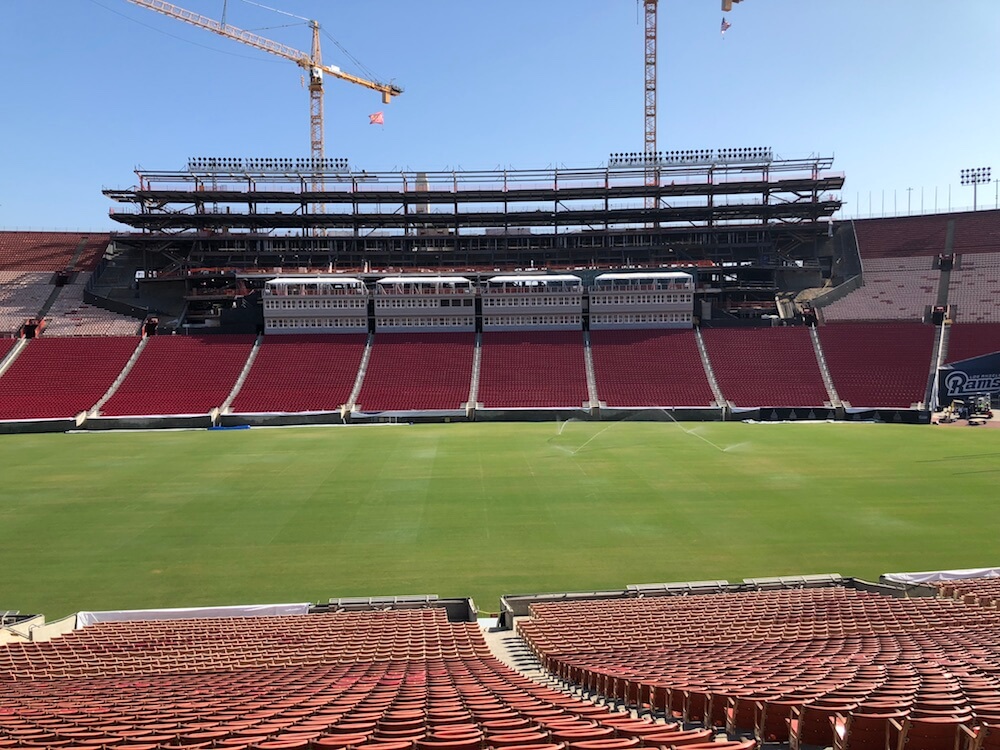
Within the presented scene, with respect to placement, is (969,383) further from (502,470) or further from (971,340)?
(502,470)

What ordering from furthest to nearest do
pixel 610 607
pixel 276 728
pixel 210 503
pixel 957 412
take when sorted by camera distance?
pixel 957 412 → pixel 210 503 → pixel 610 607 → pixel 276 728

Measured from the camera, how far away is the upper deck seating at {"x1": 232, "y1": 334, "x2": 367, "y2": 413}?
55.3 metres

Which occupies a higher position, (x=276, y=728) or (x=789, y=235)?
(x=789, y=235)

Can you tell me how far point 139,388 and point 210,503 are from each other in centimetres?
3314

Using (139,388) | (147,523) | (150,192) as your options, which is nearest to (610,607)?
(147,523)

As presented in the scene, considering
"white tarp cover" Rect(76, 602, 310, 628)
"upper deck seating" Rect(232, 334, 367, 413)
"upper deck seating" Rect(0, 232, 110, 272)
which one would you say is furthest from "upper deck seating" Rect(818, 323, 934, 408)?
"upper deck seating" Rect(0, 232, 110, 272)

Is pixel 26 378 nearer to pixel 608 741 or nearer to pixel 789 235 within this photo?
pixel 608 741

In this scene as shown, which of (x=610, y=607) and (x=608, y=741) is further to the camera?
(x=610, y=607)

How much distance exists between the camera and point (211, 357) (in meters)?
62.7

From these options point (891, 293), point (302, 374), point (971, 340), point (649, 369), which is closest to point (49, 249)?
point (302, 374)

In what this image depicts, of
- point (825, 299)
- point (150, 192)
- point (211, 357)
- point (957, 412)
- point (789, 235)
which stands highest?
point (150, 192)

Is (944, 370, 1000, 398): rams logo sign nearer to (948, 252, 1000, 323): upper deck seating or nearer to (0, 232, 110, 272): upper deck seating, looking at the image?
(948, 252, 1000, 323): upper deck seating

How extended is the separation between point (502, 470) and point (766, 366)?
34.3 m

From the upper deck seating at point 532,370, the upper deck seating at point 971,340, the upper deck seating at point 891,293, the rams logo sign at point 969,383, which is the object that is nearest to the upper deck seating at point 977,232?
the upper deck seating at point 891,293
